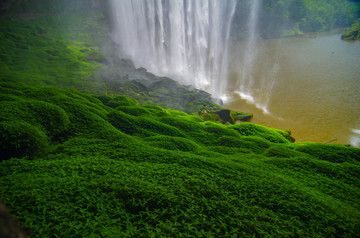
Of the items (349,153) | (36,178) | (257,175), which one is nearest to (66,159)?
(36,178)

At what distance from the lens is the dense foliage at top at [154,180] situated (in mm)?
2711

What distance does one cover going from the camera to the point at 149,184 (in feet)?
11.5

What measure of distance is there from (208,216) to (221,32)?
51628mm

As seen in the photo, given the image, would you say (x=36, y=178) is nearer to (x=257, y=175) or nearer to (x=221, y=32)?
(x=257, y=175)

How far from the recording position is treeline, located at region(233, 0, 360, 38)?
46.3m

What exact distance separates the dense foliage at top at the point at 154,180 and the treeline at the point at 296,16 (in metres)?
49.0

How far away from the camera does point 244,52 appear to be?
37125mm

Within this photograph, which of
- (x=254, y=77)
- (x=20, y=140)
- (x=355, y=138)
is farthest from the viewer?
(x=254, y=77)

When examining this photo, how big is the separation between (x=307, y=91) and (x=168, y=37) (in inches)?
847

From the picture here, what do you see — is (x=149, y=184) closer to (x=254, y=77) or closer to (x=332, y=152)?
(x=332, y=152)

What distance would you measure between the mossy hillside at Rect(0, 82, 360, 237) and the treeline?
163ft

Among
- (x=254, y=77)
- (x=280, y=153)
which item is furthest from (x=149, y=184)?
(x=254, y=77)

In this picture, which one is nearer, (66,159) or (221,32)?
(66,159)

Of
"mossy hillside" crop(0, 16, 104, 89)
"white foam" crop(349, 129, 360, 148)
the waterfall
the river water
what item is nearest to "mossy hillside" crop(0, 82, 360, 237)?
"white foam" crop(349, 129, 360, 148)
